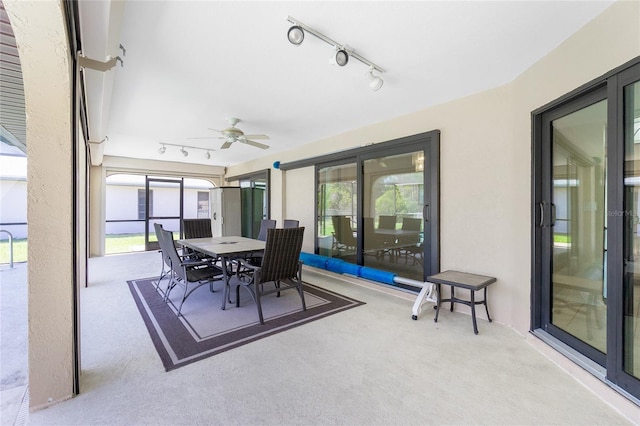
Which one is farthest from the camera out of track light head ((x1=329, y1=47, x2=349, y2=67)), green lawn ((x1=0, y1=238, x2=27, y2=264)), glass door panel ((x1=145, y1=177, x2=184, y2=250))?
glass door panel ((x1=145, y1=177, x2=184, y2=250))

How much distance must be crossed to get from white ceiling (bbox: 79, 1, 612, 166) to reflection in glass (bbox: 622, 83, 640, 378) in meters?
0.75

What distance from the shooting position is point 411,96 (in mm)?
3176

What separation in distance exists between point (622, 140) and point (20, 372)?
4416 mm

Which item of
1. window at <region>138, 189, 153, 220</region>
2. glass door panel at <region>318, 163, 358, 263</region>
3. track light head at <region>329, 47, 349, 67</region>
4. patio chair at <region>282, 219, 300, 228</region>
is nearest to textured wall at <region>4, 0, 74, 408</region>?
track light head at <region>329, 47, 349, 67</region>

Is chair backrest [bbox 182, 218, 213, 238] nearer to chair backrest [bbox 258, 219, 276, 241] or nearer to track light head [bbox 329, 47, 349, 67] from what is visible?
chair backrest [bbox 258, 219, 276, 241]

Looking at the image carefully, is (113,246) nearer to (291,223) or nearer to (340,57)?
(291,223)

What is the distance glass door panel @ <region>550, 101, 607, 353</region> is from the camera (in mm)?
1926

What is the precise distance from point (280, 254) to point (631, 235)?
2800 millimetres

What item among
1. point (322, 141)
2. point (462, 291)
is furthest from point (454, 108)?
point (322, 141)

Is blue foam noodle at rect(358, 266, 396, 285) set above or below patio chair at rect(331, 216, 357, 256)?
below

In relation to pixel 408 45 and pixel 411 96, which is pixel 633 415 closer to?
pixel 408 45

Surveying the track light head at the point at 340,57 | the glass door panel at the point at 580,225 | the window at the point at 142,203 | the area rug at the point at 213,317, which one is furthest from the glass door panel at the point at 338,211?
the window at the point at 142,203

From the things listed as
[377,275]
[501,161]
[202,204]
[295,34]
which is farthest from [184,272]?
[202,204]

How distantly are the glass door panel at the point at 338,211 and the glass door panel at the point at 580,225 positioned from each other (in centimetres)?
269
